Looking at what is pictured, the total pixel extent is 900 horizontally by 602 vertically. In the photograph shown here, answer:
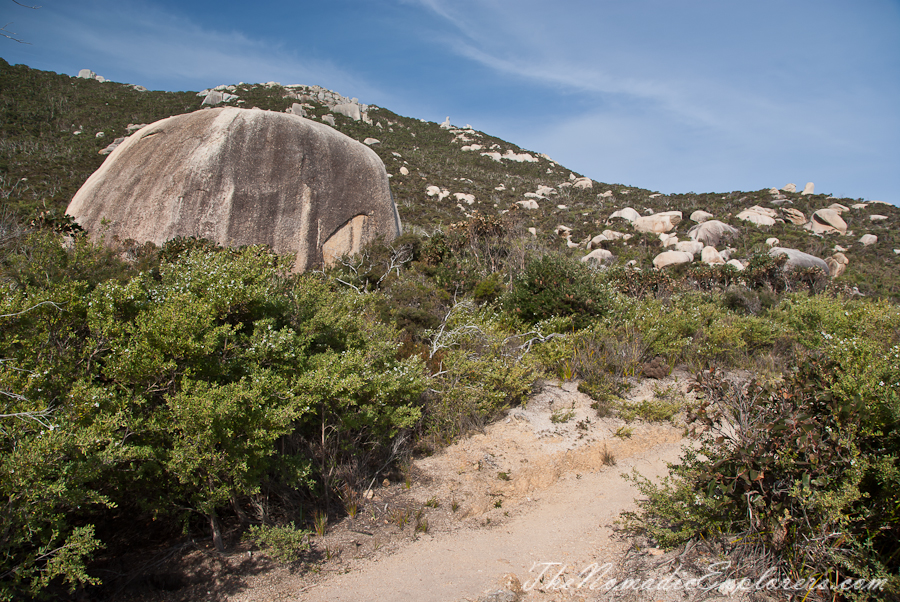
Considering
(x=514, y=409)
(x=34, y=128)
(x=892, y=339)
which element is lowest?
(x=514, y=409)

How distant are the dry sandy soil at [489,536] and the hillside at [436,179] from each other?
1157 cm

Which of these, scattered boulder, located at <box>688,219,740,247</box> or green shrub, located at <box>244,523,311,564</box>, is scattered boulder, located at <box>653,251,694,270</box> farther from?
green shrub, located at <box>244,523,311,564</box>

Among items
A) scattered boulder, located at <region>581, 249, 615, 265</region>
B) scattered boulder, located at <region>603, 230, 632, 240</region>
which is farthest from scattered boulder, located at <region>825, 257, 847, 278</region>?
scattered boulder, located at <region>581, 249, 615, 265</region>

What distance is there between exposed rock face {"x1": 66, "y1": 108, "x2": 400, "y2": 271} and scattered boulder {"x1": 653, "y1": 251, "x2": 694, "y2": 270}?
17.4m

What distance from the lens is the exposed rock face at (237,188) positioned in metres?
11.7

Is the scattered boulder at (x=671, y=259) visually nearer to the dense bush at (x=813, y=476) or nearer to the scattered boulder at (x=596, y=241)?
the scattered boulder at (x=596, y=241)

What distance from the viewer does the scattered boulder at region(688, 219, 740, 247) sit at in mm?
28072

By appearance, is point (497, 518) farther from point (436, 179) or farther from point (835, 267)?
point (436, 179)

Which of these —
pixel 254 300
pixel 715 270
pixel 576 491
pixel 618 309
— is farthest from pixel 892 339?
pixel 715 270

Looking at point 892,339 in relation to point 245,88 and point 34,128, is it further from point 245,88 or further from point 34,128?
point 245,88

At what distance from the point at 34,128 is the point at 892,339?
38.4 meters

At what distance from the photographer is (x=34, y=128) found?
88.0 feet

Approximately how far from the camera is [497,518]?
191 inches

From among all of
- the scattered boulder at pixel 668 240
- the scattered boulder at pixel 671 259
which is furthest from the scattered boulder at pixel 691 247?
the scattered boulder at pixel 671 259
